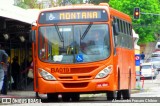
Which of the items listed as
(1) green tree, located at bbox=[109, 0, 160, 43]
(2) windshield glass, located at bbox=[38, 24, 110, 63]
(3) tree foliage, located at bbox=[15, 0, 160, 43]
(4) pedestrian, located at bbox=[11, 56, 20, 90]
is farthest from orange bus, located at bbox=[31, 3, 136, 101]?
(1) green tree, located at bbox=[109, 0, 160, 43]

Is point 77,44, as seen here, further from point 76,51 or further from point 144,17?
point 144,17

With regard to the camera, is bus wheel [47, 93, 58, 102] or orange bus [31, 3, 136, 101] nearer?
orange bus [31, 3, 136, 101]

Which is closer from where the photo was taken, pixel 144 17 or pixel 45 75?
pixel 45 75

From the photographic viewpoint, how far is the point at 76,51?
72.9 feet

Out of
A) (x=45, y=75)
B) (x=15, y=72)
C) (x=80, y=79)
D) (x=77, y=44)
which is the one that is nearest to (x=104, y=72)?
(x=80, y=79)

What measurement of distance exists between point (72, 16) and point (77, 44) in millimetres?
1083

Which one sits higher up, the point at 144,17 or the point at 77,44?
the point at 77,44

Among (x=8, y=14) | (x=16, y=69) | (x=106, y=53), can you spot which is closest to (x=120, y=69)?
(x=106, y=53)

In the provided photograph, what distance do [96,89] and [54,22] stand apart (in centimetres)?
271

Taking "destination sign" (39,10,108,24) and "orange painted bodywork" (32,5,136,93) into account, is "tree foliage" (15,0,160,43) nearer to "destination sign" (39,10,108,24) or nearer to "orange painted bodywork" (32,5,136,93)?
"destination sign" (39,10,108,24)

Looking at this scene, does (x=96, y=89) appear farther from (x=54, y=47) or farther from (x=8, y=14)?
(x=8, y=14)

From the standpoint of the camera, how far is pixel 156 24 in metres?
105

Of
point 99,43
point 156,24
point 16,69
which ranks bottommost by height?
point 156,24

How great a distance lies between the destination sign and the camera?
74.1ft
